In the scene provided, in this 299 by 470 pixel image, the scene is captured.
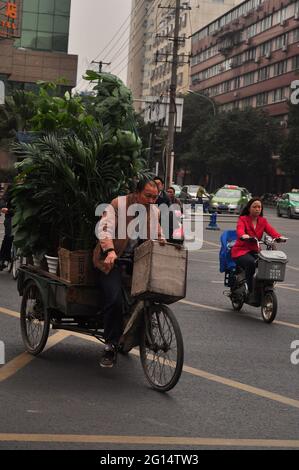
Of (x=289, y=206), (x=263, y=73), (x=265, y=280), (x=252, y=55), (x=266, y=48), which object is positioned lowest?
(x=289, y=206)

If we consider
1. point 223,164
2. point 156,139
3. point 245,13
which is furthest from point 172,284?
point 245,13

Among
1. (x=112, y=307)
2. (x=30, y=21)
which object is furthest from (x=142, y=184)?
(x=30, y=21)

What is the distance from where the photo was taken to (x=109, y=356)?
739 cm

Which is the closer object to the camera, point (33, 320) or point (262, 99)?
point (33, 320)

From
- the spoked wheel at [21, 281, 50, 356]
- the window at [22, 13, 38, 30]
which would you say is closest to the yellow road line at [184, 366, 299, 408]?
the spoked wheel at [21, 281, 50, 356]

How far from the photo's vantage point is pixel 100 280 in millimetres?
7461

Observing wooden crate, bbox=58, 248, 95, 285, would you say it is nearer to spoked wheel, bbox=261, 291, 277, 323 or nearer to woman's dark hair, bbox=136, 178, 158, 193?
woman's dark hair, bbox=136, 178, 158, 193

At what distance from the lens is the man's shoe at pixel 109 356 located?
7348mm

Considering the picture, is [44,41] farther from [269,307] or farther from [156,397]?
[156,397]

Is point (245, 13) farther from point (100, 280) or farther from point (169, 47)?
point (100, 280)

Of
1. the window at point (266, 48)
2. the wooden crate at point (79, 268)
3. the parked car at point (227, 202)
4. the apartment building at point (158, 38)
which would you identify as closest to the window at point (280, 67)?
the window at point (266, 48)

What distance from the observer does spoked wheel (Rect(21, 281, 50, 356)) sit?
805 cm

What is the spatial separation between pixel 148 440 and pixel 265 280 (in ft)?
20.9
